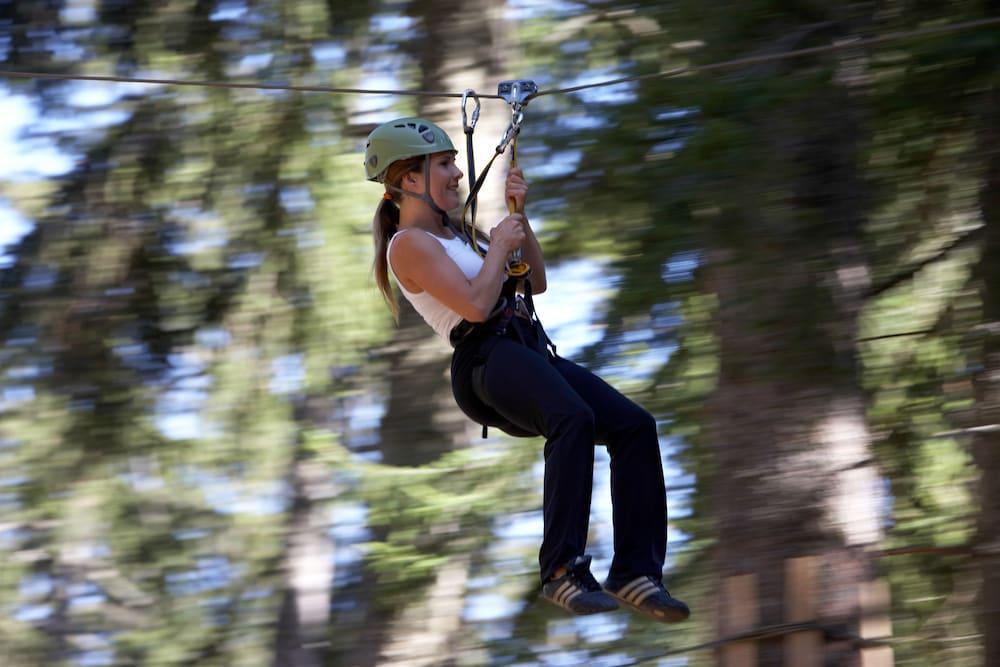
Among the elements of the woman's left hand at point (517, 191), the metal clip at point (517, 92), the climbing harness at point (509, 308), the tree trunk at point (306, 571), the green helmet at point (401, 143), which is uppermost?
the metal clip at point (517, 92)

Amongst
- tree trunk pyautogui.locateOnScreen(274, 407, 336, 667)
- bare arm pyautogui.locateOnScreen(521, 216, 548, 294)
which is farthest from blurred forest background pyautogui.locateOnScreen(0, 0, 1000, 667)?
bare arm pyautogui.locateOnScreen(521, 216, 548, 294)

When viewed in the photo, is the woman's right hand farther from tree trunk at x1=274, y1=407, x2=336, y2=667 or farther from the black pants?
tree trunk at x1=274, y1=407, x2=336, y2=667

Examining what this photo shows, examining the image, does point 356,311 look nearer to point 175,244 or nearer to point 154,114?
point 175,244

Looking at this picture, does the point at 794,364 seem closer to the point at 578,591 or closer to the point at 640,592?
the point at 640,592

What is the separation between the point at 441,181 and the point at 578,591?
114 cm

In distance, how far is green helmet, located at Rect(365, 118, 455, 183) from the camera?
380cm

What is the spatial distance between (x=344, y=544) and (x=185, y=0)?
3366 millimetres

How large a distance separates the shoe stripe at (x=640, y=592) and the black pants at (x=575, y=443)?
1.4 inches

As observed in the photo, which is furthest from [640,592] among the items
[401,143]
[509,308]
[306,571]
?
[306,571]

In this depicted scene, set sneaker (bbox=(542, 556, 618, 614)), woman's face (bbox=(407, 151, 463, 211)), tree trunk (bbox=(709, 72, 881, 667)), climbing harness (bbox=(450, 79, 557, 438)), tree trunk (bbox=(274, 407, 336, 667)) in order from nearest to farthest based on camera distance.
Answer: sneaker (bbox=(542, 556, 618, 614)) → climbing harness (bbox=(450, 79, 557, 438)) → woman's face (bbox=(407, 151, 463, 211)) → tree trunk (bbox=(709, 72, 881, 667)) → tree trunk (bbox=(274, 407, 336, 667))

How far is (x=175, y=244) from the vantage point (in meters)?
8.45

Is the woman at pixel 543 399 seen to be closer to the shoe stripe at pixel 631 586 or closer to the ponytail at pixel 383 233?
the shoe stripe at pixel 631 586

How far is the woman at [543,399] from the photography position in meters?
3.50

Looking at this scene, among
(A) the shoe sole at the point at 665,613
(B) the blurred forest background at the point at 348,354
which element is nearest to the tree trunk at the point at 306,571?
(B) the blurred forest background at the point at 348,354
